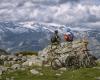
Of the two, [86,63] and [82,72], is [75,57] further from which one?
[82,72]

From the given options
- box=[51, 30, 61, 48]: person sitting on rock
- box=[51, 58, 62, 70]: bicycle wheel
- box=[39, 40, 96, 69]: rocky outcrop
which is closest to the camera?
box=[39, 40, 96, 69]: rocky outcrop

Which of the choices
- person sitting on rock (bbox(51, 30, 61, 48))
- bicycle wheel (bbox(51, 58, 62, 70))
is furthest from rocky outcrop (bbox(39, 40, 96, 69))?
person sitting on rock (bbox(51, 30, 61, 48))

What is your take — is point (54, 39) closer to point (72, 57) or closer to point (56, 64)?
point (56, 64)

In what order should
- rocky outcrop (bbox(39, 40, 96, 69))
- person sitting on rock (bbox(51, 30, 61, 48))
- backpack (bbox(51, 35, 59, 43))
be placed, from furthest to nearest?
person sitting on rock (bbox(51, 30, 61, 48)) < backpack (bbox(51, 35, 59, 43)) < rocky outcrop (bbox(39, 40, 96, 69))

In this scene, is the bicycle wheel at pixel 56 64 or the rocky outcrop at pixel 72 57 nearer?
the rocky outcrop at pixel 72 57

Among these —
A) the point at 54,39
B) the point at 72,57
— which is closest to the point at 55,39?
the point at 54,39

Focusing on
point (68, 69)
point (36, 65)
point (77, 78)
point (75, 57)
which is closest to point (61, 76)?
point (77, 78)

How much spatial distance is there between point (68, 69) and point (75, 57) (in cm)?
450

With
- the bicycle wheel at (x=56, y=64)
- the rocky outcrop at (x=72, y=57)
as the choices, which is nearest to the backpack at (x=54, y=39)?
the rocky outcrop at (x=72, y=57)

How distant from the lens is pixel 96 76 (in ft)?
155

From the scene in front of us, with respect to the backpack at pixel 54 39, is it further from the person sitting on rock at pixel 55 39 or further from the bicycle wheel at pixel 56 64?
the bicycle wheel at pixel 56 64

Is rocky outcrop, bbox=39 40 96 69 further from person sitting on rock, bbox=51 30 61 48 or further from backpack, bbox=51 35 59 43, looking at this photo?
backpack, bbox=51 35 59 43

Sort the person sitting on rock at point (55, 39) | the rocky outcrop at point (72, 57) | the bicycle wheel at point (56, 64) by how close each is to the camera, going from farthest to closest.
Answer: the person sitting on rock at point (55, 39) < the bicycle wheel at point (56, 64) < the rocky outcrop at point (72, 57)

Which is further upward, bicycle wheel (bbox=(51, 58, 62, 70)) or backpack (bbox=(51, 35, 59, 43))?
backpack (bbox=(51, 35, 59, 43))
